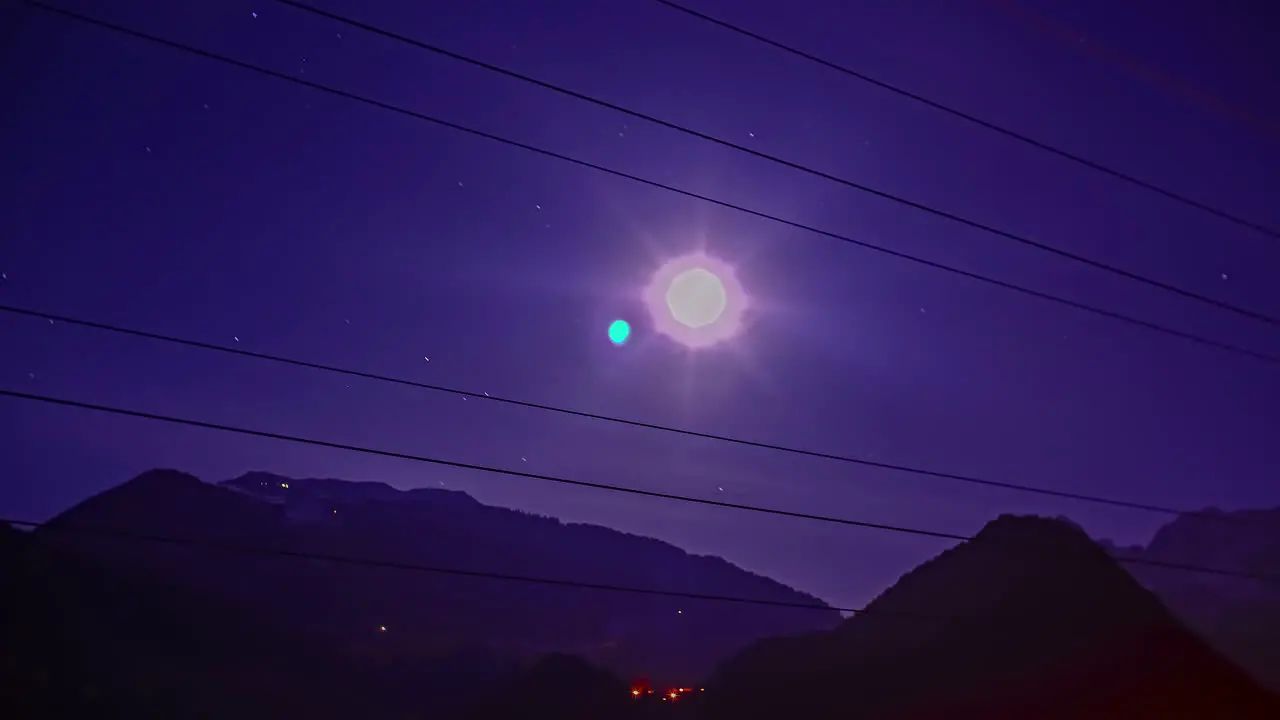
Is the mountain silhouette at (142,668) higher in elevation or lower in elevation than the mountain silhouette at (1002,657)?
lower

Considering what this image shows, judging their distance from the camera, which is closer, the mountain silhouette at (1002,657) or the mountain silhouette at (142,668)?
the mountain silhouette at (1002,657)

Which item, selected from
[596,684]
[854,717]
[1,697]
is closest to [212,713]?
[1,697]

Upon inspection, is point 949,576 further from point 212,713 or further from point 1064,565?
point 212,713

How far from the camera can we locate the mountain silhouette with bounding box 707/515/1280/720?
148m

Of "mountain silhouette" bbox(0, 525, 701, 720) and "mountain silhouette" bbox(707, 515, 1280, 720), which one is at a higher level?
"mountain silhouette" bbox(707, 515, 1280, 720)

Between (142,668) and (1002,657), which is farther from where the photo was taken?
(142,668)

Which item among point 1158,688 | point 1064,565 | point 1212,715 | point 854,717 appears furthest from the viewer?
point 1064,565

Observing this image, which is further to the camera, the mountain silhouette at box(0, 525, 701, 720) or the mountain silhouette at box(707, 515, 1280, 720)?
the mountain silhouette at box(0, 525, 701, 720)

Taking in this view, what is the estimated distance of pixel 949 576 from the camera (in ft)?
606

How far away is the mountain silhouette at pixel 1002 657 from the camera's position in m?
148

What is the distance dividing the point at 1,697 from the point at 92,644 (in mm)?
23623

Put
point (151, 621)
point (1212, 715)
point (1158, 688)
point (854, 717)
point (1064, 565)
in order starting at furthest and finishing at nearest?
1. point (151, 621)
2. point (1064, 565)
3. point (854, 717)
4. point (1158, 688)
5. point (1212, 715)

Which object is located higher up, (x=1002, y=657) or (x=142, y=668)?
(x=1002, y=657)

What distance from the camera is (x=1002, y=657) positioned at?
6540 inches
